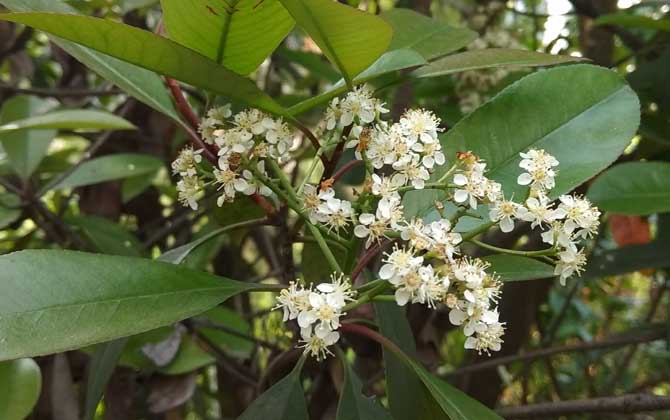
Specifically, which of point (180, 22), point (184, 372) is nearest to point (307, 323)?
point (180, 22)

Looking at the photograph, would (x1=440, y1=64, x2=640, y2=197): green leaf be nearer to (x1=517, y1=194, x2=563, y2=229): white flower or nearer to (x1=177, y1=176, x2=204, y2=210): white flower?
(x1=517, y1=194, x2=563, y2=229): white flower

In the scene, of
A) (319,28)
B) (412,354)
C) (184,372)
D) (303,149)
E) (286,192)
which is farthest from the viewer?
(303,149)

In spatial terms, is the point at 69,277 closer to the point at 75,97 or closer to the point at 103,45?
the point at 103,45

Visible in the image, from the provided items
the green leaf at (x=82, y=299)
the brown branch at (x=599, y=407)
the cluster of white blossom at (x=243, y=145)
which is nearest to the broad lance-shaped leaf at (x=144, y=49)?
the cluster of white blossom at (x=243, y=145)

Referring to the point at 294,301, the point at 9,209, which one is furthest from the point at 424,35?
the point at 9,209

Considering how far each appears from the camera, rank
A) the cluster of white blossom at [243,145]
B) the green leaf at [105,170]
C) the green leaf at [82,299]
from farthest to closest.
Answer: the green leaf at [105,170] < the cluster of white blossom at [243,145] < the green leaf at [82,299]

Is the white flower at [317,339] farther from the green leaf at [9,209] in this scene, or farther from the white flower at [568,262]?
the green leaf at [9,209]
